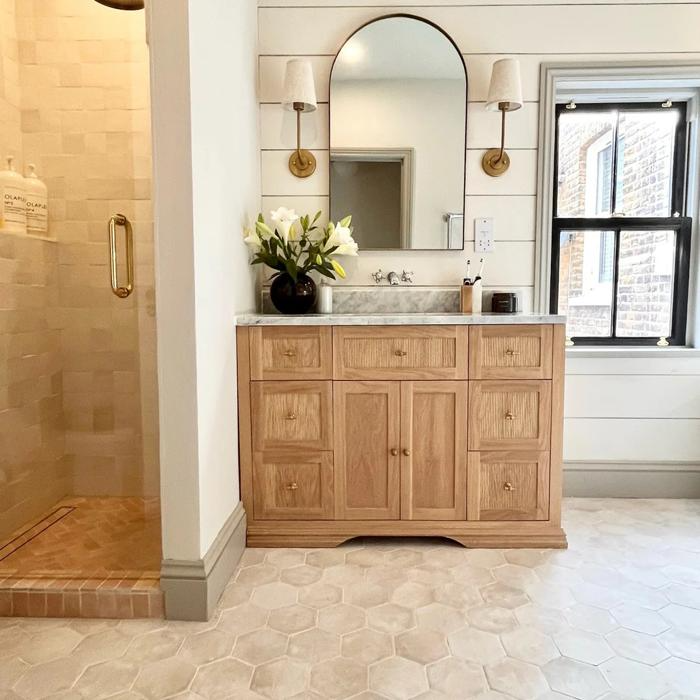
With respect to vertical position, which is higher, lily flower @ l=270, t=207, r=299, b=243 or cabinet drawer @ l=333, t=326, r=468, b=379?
lily flower @ l=270, t=207, r=299, b=243

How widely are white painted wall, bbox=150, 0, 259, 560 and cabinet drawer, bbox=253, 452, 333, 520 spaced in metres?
0.23

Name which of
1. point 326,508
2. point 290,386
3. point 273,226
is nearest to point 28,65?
point 273,226

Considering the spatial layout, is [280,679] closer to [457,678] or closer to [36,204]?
[457,678]

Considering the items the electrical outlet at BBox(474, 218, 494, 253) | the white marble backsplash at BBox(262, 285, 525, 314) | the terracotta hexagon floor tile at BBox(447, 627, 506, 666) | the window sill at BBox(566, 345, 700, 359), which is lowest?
the terracotta hexagon floor tile at BBox(447, 627, 506, 666)

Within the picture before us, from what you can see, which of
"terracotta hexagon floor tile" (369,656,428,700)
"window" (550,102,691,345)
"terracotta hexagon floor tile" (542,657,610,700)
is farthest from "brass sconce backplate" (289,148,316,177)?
"terracotta hexagon floor tile" (542,657,610,700)

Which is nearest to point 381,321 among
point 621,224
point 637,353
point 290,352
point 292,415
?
point 290,352

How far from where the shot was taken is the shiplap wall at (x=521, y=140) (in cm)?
249

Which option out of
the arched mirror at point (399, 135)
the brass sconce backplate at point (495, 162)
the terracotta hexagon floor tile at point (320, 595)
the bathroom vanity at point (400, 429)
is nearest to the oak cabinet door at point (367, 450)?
the bathroom vanity at point (400, 429)

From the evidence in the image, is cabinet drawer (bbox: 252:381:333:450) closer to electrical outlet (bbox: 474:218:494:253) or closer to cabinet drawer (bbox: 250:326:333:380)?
cabinet drawer (bbox: 250:326:333:380)

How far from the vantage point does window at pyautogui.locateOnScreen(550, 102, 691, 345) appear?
2707mm

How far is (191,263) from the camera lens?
1604 millimetres

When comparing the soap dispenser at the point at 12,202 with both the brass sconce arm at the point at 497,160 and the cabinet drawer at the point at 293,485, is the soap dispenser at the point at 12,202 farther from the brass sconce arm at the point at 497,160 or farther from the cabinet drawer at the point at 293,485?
the brass sconce arm at the point at 497,160

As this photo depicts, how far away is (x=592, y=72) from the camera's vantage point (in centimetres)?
251

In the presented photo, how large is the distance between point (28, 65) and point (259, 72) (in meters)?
0.98
